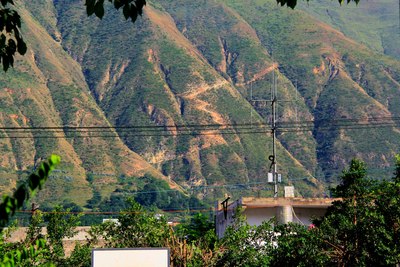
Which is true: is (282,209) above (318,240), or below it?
above

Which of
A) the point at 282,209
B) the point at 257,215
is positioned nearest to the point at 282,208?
the point at 282,209

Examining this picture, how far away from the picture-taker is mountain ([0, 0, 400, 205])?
13000 cm

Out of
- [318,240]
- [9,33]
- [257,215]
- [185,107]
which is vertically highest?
[185,107]

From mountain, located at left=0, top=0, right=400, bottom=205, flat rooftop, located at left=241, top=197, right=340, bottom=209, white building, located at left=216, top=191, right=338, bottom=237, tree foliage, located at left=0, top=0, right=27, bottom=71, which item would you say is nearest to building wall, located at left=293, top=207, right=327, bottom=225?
white building, located at left=216, top=191, right=338, bottom=237

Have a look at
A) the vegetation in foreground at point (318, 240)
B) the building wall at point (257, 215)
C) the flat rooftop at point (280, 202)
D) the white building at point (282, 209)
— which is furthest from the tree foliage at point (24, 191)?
the building wall at point (257, 215)

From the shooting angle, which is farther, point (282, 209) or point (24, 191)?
point (282, 209)

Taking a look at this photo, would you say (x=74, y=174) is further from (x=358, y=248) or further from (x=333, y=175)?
(x=358, y=248)

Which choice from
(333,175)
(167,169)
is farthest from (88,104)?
(333,175)

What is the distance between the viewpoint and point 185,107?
158 metres

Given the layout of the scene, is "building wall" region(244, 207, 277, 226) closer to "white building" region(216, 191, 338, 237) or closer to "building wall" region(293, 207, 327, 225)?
"white building" region(216, 191, 338, 237)

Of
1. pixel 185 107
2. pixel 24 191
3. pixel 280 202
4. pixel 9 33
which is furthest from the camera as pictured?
pixel 185 107

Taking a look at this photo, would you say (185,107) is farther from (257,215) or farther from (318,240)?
(318,240)

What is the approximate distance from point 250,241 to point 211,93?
12482 cm

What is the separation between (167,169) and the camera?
151000 mm
